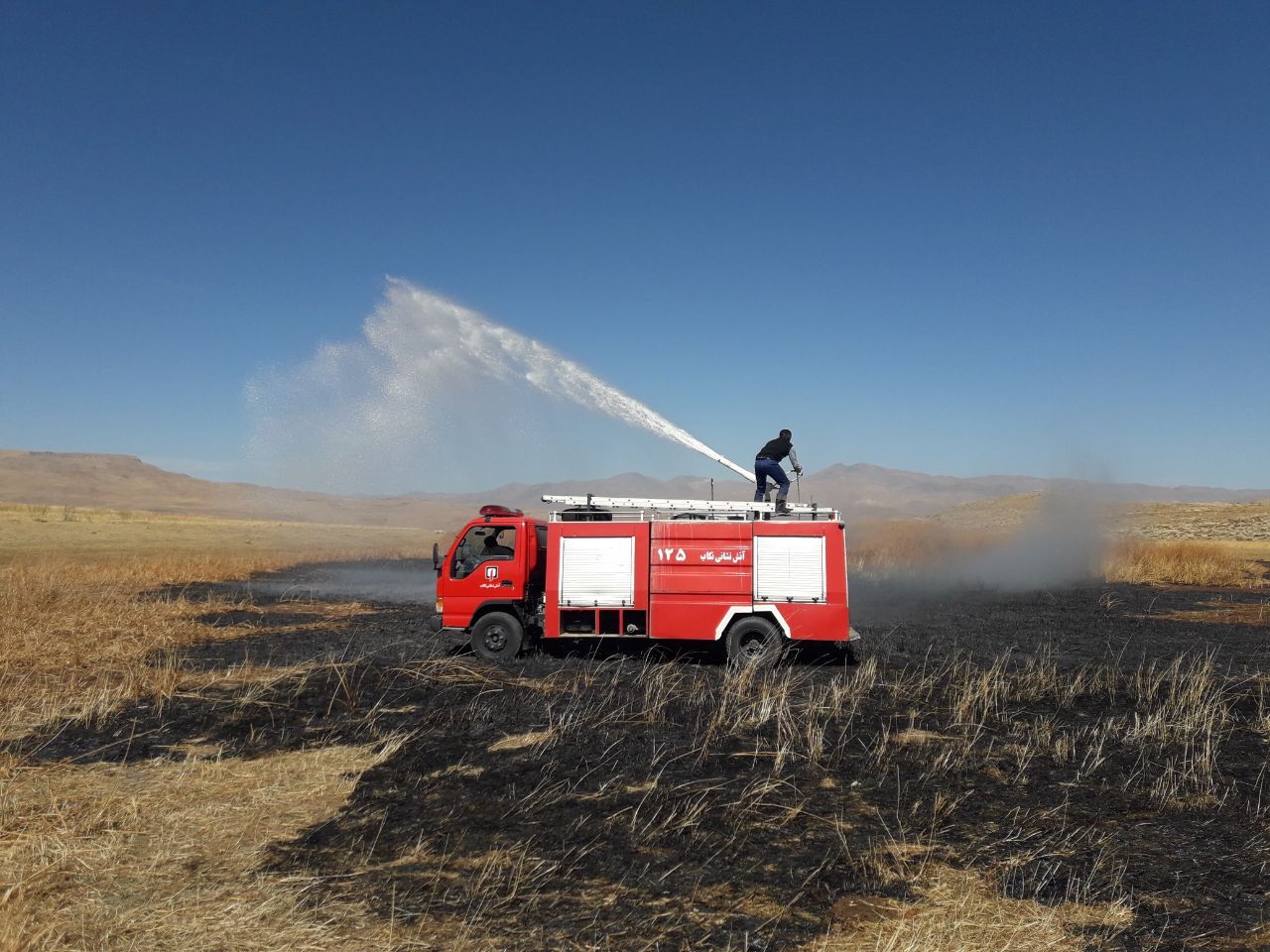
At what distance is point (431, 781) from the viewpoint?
8.02 metres

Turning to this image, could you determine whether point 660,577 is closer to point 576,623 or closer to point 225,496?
point 576,623

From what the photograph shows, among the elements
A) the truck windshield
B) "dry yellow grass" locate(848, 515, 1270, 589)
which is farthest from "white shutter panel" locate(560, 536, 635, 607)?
"dry yellow grass" locate(848, 515, 1270, 589)

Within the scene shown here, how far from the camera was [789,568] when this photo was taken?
14430 millimetres

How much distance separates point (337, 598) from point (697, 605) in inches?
579

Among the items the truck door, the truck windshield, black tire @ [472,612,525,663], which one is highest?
the truck windshield

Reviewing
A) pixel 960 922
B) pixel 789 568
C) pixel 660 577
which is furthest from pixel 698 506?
pixel 960 922

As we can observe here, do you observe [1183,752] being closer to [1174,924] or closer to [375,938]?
[1174,924]

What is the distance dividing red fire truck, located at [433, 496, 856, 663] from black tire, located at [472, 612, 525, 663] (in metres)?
0.02

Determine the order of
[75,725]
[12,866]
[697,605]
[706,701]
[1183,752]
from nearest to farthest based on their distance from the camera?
1. [12,866]
2. [1183,752]
3. [75,725]
4. [706,701]
5. [697,605]

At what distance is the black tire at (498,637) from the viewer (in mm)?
14992

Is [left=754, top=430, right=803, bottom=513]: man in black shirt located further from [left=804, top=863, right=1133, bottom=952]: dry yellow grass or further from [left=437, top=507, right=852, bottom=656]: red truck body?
[left=804, top=863, right=1133, bottom=952]: dry yellow grass

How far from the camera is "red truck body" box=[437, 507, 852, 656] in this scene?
14398 mm

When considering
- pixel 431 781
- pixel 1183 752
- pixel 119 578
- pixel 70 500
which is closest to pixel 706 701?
pixel 431 781

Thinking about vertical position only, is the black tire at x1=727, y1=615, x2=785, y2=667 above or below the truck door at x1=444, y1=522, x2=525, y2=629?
below
